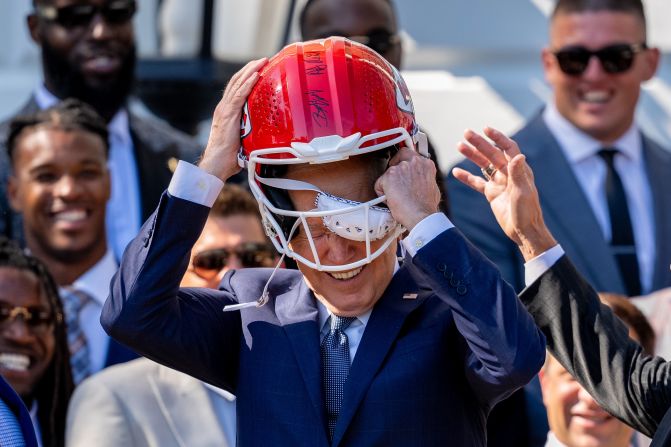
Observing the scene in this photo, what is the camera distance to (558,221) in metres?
4.39

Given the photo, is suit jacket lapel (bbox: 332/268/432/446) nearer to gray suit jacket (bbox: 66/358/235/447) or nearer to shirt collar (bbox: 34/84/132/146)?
gray suit jacket (bbox: 66/358/235/447)

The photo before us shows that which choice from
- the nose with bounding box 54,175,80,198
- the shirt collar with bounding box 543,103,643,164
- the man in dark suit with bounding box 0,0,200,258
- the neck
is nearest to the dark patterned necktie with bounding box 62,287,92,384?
the neck

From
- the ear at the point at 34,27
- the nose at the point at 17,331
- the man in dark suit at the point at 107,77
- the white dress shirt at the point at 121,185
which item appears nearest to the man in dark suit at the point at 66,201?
the white dress shirt at the point at 121,185

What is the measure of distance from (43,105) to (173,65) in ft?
2.36

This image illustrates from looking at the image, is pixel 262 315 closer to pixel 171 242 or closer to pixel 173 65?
pixel 171 242

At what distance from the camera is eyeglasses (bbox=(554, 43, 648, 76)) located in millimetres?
4719

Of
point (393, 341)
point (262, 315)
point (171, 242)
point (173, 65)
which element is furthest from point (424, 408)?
point (173, 65)

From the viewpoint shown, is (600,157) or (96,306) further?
(600,157)

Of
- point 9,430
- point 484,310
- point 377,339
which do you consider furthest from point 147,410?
point 484,310

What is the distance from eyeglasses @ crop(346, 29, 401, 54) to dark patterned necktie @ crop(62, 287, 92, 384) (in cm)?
126

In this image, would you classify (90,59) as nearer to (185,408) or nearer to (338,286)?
(185,408)

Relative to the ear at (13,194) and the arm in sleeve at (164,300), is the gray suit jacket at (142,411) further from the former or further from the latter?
the ear at (13,194)

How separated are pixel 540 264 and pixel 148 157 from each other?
2315 mm

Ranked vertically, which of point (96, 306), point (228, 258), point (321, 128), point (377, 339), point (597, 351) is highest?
point (321, 128)
